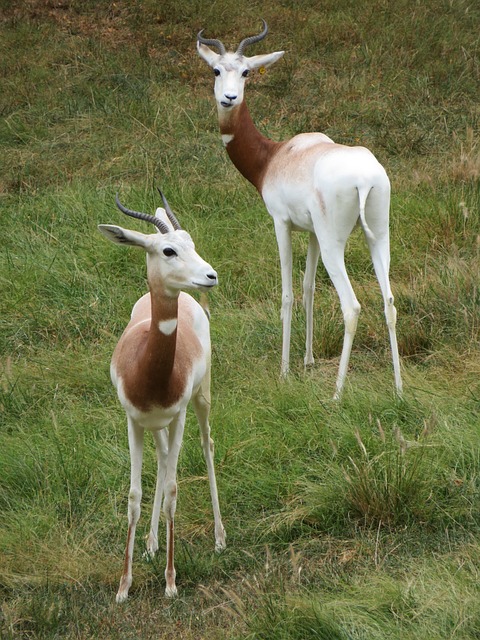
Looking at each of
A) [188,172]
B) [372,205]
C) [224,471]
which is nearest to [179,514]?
[224,471]

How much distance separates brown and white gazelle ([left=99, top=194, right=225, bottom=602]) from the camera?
3889mm

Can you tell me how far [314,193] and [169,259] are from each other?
6.77ft

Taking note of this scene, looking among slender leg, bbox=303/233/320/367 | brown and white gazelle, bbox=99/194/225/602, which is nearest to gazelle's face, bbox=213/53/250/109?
slender leg, bbox=303/233/320/367

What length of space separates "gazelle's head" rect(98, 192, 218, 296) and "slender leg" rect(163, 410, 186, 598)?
583 millimetres

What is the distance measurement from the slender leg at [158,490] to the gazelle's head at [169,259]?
80 centimetres

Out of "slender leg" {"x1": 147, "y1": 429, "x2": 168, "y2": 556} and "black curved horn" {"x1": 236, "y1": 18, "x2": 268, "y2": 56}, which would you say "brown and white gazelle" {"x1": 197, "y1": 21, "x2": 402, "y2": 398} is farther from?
"slender leg" {"x1": 147, "y1": 429, "x2": 168, "y2": 556}

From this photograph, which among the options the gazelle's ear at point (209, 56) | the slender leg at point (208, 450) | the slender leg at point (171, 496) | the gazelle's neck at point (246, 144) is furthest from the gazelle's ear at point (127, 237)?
the gazelle's ear at point (209, 56)

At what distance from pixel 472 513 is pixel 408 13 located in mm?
8509

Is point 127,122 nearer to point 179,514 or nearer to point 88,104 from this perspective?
point 88,104

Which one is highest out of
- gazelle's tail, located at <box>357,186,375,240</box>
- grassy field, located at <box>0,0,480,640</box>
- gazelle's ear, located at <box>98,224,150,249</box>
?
gazelle's ear, located at <box>98,224,150,249</box>

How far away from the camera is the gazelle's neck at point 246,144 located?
6613 millimetres

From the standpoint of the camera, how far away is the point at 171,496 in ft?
13.9

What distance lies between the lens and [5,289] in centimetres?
723

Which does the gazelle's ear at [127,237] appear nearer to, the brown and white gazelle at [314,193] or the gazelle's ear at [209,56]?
the brown and white gazelle at [314,193]
